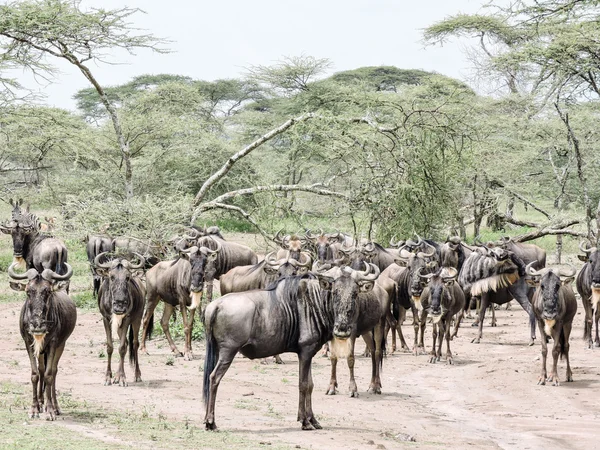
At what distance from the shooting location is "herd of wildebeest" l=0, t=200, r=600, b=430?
8930 mm

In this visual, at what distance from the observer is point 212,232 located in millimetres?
19047

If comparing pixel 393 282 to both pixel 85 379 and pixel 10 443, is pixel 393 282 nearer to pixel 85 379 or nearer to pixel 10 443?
pixel 85 379

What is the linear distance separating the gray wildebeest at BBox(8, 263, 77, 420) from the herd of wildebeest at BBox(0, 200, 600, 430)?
1 centimetres

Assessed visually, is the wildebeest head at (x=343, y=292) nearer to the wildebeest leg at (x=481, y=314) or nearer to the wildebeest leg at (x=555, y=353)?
the wildebeest leg at (x=555, y=353)

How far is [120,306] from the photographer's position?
11141 millimetres

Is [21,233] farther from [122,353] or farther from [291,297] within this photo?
[291,297]

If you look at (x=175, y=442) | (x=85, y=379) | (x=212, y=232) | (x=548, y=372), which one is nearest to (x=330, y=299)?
(x=175, y=442)

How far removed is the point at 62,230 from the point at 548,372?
36.8 feet

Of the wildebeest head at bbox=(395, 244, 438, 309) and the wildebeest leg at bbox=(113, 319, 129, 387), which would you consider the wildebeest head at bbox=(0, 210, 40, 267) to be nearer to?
the wildebeest head at bbox=(395, 244, 438, 309)

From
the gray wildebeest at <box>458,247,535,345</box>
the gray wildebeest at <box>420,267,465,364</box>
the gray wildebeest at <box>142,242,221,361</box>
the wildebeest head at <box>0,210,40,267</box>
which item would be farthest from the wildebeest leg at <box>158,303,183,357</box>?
the wildebeest head at <box>0,210,40,267</box>

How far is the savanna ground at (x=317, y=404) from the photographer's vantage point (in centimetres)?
836

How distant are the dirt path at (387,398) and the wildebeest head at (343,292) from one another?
99 centimetres

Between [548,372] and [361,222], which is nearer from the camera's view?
[548,372]

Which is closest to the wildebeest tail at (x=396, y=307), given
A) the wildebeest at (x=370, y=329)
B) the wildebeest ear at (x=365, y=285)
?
the wildebeest at (x=370, y=329)
